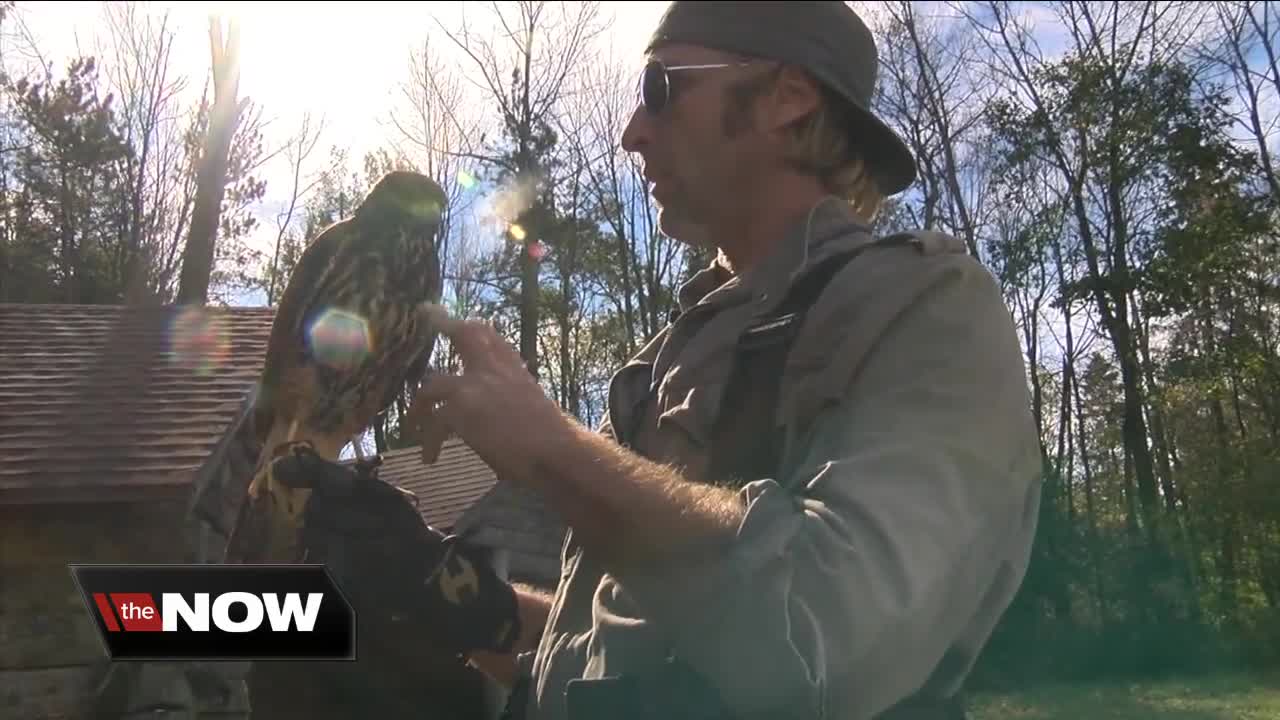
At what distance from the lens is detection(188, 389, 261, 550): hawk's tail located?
2.70 metres

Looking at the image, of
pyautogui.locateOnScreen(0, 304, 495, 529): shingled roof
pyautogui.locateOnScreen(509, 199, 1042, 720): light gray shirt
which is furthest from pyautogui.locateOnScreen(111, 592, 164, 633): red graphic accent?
pyautogui.locateOnScreen(0, 304, 495, 529): shingled roof

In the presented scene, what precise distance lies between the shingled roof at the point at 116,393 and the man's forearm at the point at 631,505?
14.1ft

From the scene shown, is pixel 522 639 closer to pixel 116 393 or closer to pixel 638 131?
pixel 638 131

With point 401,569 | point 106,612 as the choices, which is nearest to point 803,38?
point 401,569

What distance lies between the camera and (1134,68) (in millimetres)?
19828

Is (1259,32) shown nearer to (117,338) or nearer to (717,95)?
(117,338)

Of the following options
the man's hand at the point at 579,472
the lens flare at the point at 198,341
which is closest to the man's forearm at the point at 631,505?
the man's hand at the point at 579,472

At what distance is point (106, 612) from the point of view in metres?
2.71

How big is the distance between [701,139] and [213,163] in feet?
27.3

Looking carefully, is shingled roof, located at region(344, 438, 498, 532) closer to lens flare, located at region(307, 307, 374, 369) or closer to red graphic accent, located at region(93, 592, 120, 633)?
red graphic accent, located at region(93, 592, 120, 633)

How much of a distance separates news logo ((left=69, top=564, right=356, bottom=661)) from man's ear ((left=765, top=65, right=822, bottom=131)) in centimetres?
117

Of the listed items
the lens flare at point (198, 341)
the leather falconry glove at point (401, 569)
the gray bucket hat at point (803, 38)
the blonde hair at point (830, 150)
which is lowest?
the leather falconry glove at point (401, 569)

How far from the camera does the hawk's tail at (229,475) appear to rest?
2701 mm

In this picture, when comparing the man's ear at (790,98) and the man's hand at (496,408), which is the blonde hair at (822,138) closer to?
the man's ear at (790,98)
